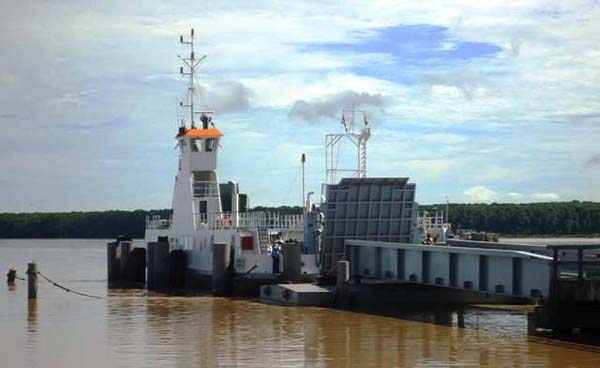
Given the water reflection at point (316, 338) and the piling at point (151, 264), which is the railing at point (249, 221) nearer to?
the piling at point (151, 264)

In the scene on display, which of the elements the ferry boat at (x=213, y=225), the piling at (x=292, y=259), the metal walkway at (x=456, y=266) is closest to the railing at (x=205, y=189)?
the ferry boat at (x=213, y=225)

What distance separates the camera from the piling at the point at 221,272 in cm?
3841

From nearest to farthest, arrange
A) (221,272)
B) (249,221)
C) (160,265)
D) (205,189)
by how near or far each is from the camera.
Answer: (221,272) → (249,221) → (160,265) → (205,189)

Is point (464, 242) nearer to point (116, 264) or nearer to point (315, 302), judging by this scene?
point (315, 302)

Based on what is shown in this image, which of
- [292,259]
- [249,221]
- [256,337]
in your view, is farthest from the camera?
[249,221]

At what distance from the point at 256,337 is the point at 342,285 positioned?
8.14m

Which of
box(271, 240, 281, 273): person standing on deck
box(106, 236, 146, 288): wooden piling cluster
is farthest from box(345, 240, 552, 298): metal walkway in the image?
box(106, 236, 146, 288): wooden piling cluster

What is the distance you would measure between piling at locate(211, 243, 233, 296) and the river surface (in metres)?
0.83

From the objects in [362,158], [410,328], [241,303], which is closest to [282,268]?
[241,303]

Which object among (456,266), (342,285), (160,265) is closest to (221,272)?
(160,265)

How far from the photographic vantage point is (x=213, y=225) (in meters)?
42.8

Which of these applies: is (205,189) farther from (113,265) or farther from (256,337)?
(256,337)

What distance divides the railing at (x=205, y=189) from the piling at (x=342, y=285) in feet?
40.0

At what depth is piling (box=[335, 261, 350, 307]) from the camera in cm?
3378
